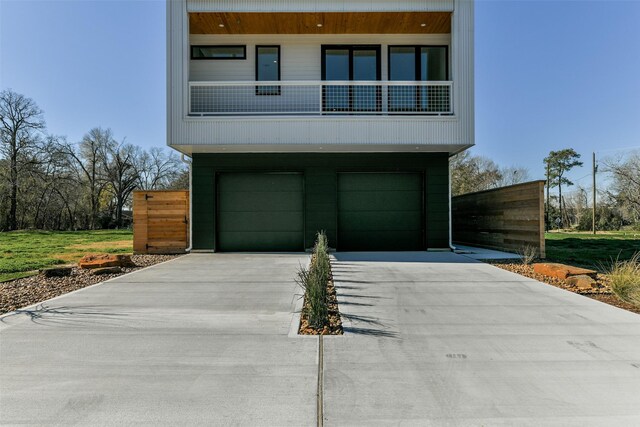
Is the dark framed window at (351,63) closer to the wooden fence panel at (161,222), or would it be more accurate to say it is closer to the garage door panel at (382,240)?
the garage door panel at (382,240)

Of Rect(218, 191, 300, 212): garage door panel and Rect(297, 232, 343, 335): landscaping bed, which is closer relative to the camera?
Rect(297, 232, 343, 335): landscaping bed

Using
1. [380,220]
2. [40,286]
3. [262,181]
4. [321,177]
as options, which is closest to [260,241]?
[262,181]

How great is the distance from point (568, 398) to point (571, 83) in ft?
80.1

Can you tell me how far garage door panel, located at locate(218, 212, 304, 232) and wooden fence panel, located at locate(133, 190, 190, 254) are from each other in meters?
1.23

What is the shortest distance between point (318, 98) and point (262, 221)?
13.0ft

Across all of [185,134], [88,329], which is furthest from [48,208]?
[88,329]

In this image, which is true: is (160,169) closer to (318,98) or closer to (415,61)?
(318,98)

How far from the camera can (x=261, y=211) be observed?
11211mm

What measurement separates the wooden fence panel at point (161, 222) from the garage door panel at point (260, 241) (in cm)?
128

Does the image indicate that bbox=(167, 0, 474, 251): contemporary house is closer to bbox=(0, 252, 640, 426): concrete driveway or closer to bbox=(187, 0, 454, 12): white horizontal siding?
bbox=(187, 0, 454, 12): white horizontal siding

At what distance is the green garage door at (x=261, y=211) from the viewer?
1120 cm

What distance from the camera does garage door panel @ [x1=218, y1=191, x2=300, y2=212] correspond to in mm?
11195

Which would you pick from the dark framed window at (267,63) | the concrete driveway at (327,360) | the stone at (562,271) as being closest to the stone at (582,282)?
the stone at (562,271)

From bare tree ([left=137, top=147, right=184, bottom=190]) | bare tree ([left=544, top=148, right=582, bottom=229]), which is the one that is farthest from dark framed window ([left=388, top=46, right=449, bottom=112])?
bare tree ([left=137, top=147, right=184, bottom=190])
